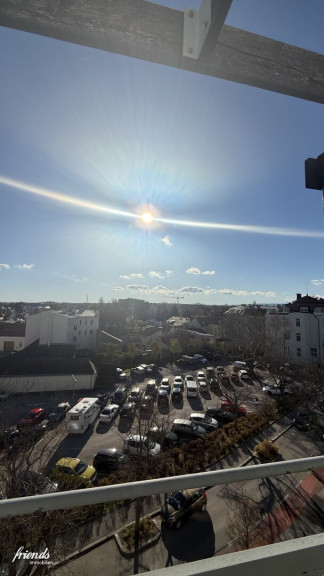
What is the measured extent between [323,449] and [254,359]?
16337mm

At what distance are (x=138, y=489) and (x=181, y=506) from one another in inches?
258

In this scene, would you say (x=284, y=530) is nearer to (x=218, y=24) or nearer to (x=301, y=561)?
(x=301, y=561)

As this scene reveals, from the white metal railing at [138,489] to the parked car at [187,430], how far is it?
13.1m

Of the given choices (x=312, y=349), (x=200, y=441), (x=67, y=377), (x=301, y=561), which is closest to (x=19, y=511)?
(x=301, y=561)

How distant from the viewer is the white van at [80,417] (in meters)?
13.0

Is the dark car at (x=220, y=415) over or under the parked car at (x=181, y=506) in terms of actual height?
under

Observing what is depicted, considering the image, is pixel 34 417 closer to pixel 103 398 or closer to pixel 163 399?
pixel 103 398

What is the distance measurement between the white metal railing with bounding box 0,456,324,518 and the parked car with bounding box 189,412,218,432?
1452 cm

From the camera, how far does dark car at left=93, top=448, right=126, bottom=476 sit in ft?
32.7

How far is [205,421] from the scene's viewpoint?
14.5 meters

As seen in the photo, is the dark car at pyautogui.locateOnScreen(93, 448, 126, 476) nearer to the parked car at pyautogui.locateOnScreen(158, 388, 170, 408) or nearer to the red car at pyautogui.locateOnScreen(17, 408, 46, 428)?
the red car at pyautogui.locateOnScreen(17, 408, 46, 428)

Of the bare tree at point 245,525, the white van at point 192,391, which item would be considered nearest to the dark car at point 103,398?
the white van at point 192,391

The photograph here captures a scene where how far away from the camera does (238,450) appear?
11.3 meters

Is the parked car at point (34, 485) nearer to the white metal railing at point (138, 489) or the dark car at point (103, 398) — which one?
the white metal railing at point (138, 489)
